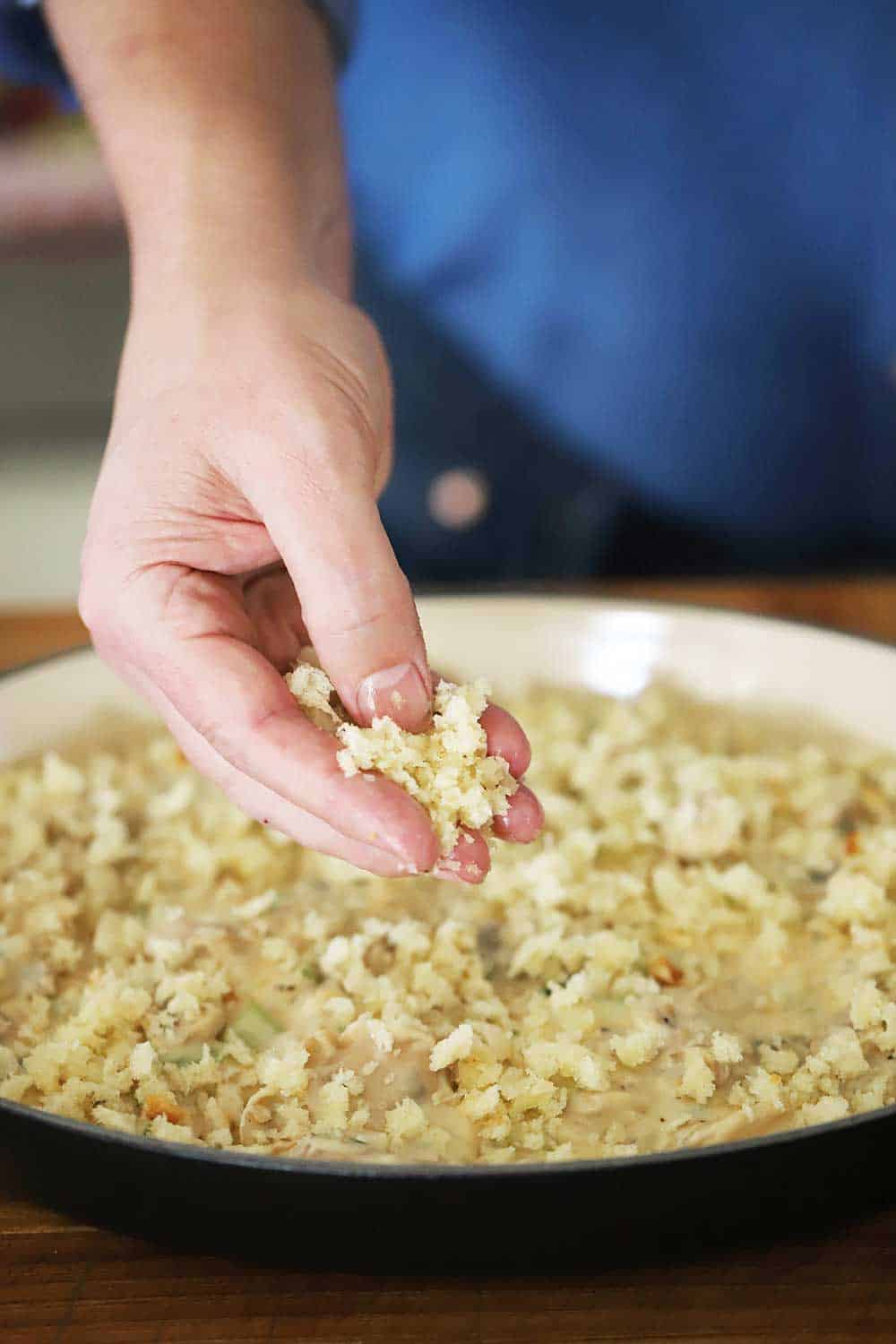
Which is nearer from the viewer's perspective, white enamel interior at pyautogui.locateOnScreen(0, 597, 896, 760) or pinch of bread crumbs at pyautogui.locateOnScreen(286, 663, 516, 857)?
pinch of bread crumbs at pyautogui.locateOnScreen(286, 663, 516, 857)

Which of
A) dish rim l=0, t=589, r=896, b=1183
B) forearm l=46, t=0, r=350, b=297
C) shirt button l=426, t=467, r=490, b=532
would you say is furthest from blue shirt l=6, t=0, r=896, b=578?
dish rim l=0, t=589, r=896, b=1183

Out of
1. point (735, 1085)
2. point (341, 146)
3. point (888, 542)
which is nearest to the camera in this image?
point (735, 1085)

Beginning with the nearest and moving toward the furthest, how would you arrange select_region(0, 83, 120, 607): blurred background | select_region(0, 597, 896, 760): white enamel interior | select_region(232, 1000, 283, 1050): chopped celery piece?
select_region(232, 1000, 283, 1050): chopped celery piece → select_region(0, 597, 896, 760): white enamel interior → select_region(0, 83, 120, 607): blurred background

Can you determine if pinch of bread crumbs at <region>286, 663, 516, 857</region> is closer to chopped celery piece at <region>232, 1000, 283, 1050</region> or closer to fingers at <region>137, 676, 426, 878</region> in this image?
fingers at <region>137, 676, 426, 878</region>

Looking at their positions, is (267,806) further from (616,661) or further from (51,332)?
(51,332)

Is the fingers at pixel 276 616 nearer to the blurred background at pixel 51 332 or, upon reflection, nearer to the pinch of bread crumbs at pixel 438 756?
the pinch of bread crumbs at pixel 438 756

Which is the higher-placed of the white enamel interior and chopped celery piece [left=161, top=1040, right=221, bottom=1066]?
chopped celery piece [left=161, top=1040, right=221, bottom=1066]

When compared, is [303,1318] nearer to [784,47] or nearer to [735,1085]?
[735,1085]

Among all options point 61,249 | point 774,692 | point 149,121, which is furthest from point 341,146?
point 61,249
